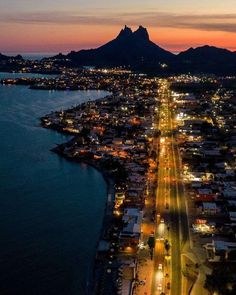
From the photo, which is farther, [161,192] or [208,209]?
[161,192]

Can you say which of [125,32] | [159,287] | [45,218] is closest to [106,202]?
[45,218]

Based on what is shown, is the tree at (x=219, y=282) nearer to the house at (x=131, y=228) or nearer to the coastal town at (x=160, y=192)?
the coastal town at (x=160, y=192)

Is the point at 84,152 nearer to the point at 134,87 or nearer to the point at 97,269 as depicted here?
the point at 97,269

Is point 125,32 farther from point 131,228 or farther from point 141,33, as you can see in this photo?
point 131,228

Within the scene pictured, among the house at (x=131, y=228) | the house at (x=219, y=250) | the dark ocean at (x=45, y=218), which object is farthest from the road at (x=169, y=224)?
the dark ocean at (x=45, y=218)

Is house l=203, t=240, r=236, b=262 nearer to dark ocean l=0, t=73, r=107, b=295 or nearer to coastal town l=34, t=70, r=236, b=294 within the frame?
coastal town l=34, t=70, r=236, b=294

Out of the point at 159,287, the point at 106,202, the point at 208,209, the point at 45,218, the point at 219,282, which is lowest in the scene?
the point at 45,218
